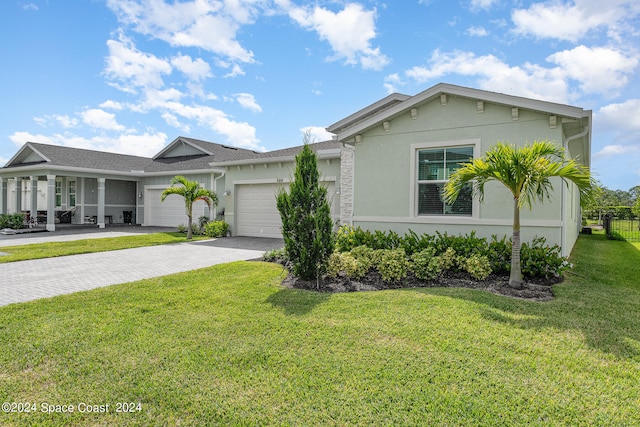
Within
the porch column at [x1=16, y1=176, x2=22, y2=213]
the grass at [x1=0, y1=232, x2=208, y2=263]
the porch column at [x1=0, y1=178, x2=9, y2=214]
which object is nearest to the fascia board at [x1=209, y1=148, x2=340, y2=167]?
the grass at [x1=0, y1=232, x2=208, y2=263]

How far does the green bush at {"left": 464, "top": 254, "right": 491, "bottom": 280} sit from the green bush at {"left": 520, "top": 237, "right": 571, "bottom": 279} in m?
0.68

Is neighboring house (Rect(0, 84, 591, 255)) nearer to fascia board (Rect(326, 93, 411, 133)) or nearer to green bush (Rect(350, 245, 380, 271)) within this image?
fascia board (Rect(326, 93, 411, 133))

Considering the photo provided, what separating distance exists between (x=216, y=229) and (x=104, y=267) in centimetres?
733

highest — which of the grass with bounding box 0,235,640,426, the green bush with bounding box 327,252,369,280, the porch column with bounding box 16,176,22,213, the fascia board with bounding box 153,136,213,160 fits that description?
the fascia board with bounding box 153,136,213,160

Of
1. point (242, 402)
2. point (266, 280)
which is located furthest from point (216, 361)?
point (266, 280)

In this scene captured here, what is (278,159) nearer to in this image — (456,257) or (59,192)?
(456,257)

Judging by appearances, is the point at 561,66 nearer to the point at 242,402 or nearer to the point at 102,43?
the point at 242,402

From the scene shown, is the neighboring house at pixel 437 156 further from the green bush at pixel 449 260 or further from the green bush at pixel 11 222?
the green bush at pixel 11 222

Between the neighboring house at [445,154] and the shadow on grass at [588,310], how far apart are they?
3.67ft

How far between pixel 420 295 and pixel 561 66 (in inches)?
404

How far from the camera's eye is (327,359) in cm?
352

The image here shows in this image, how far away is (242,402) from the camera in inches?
112

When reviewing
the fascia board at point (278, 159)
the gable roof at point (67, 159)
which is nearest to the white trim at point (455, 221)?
the fascia board at point (278, 159)

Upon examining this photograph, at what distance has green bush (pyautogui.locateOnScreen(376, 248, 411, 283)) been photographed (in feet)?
22.4
